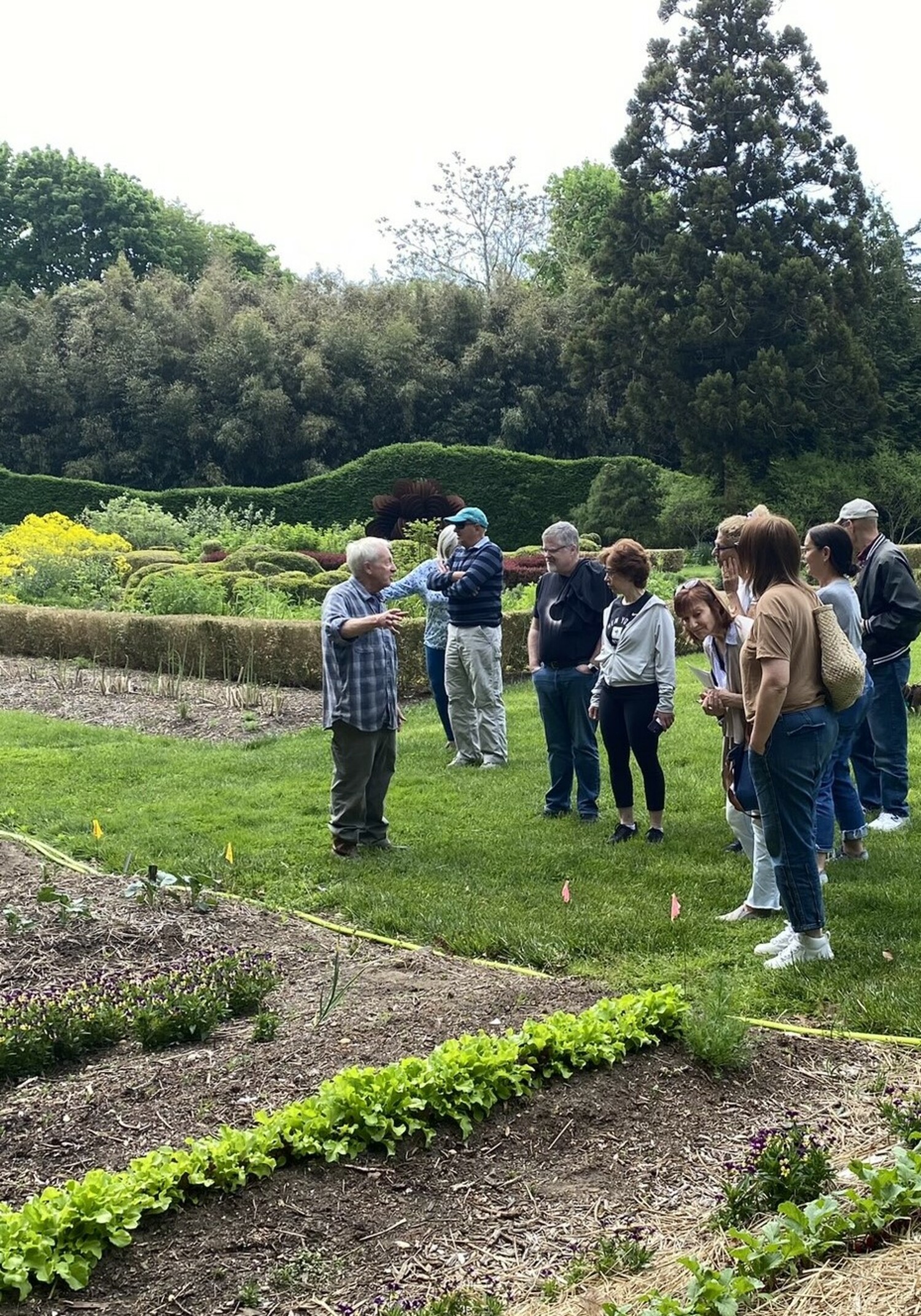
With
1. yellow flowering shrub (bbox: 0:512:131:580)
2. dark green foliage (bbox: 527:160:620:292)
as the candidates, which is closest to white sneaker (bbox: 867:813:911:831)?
yellow flowering shrub (bbox: 0:512:131:580)

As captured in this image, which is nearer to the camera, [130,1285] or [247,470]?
[130,1285]

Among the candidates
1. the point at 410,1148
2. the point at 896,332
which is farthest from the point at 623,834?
the point at 896,332

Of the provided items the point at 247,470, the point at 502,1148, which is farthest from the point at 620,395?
the point at 502,1148

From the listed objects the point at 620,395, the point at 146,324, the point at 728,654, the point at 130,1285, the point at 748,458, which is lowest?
the point at 130,1285

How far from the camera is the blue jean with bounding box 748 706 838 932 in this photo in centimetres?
412

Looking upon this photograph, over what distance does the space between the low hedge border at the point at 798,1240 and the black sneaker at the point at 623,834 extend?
3.41 meters

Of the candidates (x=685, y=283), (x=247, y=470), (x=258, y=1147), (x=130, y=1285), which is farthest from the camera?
(x=247, y=470)

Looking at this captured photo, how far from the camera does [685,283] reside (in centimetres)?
2661

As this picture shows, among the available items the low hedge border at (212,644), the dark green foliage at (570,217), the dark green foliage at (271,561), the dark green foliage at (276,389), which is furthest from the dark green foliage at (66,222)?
the low hedge border at (212,644)

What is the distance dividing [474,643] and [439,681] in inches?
31.8

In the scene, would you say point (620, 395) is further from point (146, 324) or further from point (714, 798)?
point (714, 798)

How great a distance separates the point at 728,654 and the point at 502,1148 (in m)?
2.66

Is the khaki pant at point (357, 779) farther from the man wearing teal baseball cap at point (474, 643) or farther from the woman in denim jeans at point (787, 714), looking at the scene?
the woman in denim jeans at point (787, 714)

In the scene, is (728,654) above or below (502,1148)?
above
